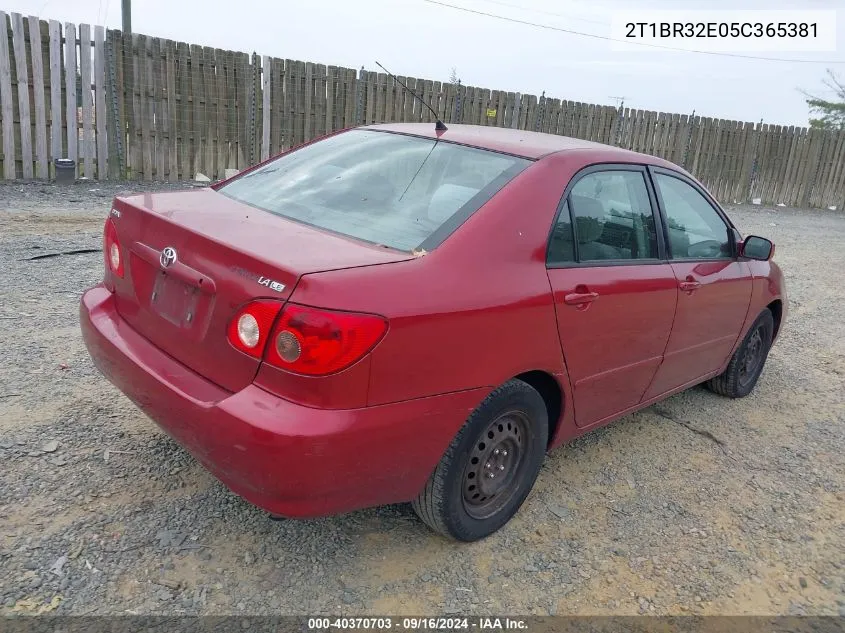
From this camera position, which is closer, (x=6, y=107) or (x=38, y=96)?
(x=6, y=107)

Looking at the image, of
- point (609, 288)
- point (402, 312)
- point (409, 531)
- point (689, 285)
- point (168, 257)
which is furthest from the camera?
point (689, 285)

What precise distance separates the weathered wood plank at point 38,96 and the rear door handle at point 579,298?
8.81 meters

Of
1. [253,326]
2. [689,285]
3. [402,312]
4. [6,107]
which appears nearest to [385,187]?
[402,312]

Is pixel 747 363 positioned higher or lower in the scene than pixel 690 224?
lower

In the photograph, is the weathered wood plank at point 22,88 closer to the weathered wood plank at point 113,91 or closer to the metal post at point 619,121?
the weathered wood plank at point 113,91

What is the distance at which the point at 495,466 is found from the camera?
273 cm

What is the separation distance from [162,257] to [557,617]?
1929 millimetres

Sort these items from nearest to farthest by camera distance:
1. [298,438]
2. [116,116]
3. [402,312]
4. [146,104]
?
[298,438]
[402,312]
[116,116]
[146,104]

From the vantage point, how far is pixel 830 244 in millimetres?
12242

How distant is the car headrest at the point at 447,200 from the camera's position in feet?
8.41

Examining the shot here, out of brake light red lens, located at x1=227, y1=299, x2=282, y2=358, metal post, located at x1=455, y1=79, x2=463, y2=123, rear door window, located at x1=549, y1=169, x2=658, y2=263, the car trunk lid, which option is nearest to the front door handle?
rear door window, located at x1=549, y1=169, x2=658, y2=263

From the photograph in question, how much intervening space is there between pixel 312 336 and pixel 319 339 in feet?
0.07

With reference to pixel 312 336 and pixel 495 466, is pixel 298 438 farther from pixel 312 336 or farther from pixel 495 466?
pixel 495 466

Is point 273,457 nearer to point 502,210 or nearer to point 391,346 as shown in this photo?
point 391,346
